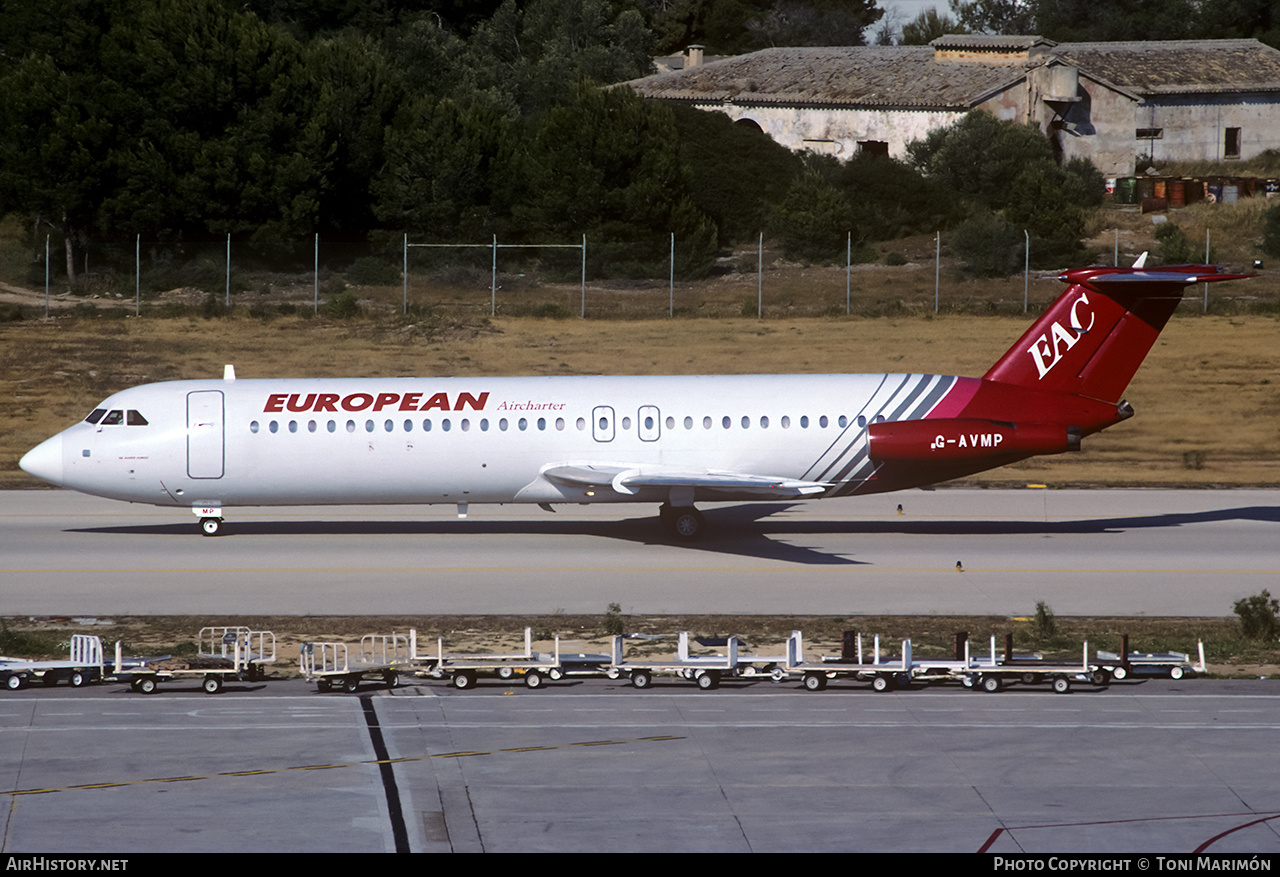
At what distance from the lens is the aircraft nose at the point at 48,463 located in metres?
28.9

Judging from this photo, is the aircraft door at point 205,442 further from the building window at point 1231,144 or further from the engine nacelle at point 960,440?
the building window at point 1231,144

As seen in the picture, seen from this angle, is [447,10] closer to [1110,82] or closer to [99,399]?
[1110,82]

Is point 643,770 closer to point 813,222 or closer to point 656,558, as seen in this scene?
point 656,558

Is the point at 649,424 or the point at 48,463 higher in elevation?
the point at 649,424

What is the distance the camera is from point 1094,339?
28906 mm

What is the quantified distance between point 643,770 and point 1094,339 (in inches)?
663

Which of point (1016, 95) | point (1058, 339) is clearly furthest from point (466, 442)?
point (1016, 95)

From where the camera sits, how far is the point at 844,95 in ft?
238

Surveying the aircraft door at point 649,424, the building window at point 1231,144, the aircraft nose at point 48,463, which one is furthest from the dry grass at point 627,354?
the building window at point 1231,144

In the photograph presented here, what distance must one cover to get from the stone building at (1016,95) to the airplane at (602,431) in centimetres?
→ 4280

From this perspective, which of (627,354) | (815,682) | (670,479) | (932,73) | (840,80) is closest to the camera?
(815,682)

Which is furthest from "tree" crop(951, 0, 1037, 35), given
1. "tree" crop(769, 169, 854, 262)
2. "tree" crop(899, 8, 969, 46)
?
"tree" crop(769, 169, 854, 262)

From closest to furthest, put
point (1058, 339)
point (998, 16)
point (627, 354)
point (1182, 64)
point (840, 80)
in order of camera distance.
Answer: point (1058, 339) → point (627, 354) → point (840, 80) → point (1182, 64) → point (998, 16)

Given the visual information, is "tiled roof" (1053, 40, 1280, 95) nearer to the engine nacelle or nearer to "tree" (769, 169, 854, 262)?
"tree" (769, 169, 854, 262)
